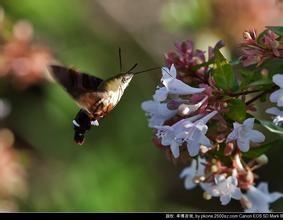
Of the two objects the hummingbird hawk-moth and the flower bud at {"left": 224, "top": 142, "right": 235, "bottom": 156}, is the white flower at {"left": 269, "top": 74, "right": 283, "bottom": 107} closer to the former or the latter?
the flower bud at {"left": 224, "top": 142, "right": 235, "bottom": 156}

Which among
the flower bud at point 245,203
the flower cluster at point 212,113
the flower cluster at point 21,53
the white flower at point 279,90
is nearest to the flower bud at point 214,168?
the flower cluster at point 212,113

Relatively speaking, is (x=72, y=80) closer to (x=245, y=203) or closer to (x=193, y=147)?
(x=193, y=147)

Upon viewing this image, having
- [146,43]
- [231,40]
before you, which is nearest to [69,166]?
[146,43]

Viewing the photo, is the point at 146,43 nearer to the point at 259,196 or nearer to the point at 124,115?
the point at 124,115

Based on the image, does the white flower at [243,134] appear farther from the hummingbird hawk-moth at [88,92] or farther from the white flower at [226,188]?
the hummingbird hawk-moth at [88,92]

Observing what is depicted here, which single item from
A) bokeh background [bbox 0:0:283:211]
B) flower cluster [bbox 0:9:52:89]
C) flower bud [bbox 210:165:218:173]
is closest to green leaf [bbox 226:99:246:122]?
flower bud [bbox 210:165:218:173]

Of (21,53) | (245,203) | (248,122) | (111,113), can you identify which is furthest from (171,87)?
(111,113)
